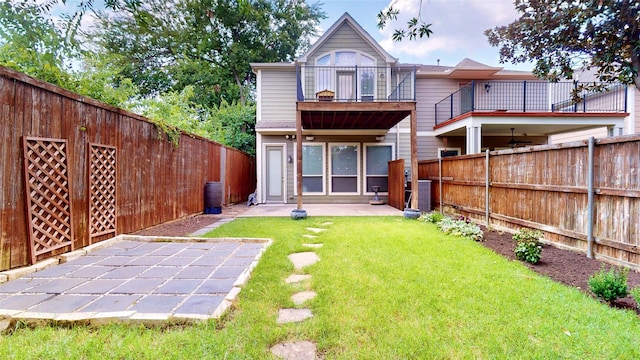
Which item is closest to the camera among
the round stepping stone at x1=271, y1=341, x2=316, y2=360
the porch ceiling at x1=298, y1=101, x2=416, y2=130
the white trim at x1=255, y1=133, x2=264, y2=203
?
the round stepping stone at x1=271, y1=341, x2=316, y2=360

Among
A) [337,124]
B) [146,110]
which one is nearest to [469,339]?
[337,124]

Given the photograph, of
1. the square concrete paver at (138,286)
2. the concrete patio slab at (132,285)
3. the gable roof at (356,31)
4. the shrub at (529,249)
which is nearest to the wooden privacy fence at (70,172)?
the concrete patio slab at (132,285)

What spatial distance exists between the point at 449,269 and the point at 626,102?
393 inches

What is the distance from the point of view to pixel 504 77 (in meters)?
10.4

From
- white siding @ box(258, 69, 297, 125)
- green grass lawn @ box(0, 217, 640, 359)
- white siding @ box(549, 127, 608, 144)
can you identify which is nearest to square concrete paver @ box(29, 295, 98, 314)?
green grass lawn @ box(0, 217, 640, 359)

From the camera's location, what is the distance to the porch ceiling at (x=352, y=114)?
274 inches

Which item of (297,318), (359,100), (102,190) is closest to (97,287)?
(297,318)

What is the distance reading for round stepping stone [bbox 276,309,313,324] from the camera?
2064mm

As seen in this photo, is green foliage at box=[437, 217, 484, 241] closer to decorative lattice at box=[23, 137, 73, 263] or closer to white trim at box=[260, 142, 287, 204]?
decorative lattice at box=[23, 137, 73, 263]

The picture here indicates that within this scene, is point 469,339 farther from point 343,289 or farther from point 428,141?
point 428,141

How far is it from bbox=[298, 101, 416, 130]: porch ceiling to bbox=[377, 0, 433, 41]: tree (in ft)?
11.8

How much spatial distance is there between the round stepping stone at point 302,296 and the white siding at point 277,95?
27.4 ft

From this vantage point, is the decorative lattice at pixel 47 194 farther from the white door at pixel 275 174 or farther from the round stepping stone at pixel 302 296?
the white door at pixel 275 174

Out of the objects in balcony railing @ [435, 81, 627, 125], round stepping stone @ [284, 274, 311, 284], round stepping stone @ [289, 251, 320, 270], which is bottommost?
round stepping stone @ [289, 251, 320, 270]
